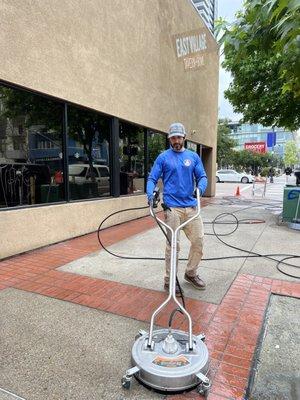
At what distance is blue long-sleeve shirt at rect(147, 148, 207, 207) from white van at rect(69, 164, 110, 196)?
325 centimetres

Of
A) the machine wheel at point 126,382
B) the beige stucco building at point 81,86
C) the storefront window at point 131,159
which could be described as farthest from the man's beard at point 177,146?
the storefront window at point 131,159

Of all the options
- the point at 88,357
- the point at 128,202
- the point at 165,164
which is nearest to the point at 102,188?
the point at 128,202

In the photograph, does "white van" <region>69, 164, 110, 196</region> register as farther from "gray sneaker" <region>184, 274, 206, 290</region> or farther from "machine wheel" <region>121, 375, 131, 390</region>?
"machine wheel" <region>121, 375, 131, 390</region>

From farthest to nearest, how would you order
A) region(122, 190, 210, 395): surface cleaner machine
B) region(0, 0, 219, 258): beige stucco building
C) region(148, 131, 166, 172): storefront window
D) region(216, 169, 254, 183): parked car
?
region(216, 169, 254, 183): parked car → region(148, 131, 166, 172): storefront window → region(0, 0, 219, 258): beige stucco building → region(122, 190, 210, 395): surface cleaner machine

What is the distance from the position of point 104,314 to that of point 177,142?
6.56 feet

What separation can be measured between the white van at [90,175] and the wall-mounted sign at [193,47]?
5.62m

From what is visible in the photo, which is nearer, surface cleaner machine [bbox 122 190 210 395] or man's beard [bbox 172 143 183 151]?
surface cleaner machine [bbox 122 190 210 395]

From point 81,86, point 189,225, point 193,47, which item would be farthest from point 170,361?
point 193,47

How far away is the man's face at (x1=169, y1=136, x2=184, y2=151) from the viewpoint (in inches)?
147

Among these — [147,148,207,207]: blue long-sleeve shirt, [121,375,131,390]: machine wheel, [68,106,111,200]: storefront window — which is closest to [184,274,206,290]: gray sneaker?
[147,148,207,207]: blue long-sleeve shirt

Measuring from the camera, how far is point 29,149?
5.95 metres

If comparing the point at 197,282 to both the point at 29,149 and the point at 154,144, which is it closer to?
the point at 29,149

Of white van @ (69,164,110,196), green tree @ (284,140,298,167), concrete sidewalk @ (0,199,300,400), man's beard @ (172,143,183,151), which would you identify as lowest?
concrete sidewalk @ (0,199,300,400)

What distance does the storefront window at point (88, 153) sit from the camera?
265 inches
